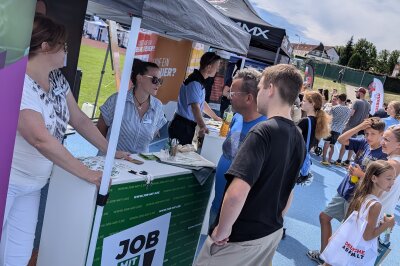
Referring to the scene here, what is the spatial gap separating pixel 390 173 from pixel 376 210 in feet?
1.19

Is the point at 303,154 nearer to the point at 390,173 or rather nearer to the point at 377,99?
the point at 390,173

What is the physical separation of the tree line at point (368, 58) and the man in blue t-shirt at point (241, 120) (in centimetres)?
7069

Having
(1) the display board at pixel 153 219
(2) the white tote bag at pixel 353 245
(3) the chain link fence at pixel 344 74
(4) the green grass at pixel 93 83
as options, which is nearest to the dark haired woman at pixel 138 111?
(1) the display board at pixel 153 219

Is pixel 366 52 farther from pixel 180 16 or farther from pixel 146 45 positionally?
pixel 180 16

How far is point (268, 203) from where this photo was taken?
1825 mm

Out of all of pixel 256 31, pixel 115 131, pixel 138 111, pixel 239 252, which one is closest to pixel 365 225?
pixel 239 252

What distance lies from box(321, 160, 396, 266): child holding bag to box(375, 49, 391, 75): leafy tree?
240ft

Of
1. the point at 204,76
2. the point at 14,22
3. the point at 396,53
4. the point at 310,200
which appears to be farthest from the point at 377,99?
the point at 396,53

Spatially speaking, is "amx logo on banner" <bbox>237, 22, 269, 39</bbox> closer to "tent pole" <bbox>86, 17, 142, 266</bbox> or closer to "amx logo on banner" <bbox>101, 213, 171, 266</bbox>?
"amx logo on banner" <bbox>101, 213, 171, 266</bbox>

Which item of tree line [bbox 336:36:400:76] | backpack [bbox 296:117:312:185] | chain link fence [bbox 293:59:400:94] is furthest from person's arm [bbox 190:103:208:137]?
tree line [bbox 336:36:400:76]

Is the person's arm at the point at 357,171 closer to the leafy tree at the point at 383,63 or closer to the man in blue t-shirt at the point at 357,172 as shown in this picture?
the man in blue t-shirt at the point at 357,172

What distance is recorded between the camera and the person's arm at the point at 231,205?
64.4 inches

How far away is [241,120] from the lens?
241 cm

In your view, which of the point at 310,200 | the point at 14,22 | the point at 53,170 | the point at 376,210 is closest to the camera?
Result: the point at 14,22
